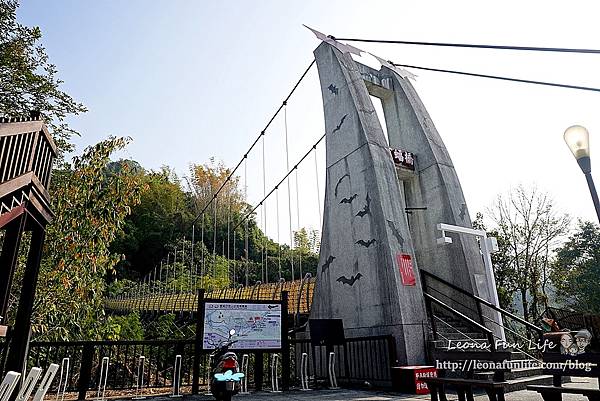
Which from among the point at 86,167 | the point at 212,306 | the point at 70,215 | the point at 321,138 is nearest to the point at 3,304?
the point at 212,306

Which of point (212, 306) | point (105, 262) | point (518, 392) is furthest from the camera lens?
point (105, 262)

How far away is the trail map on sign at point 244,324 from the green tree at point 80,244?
2078 mm

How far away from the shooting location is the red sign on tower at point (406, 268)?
5469 millimetres

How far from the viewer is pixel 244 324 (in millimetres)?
5016

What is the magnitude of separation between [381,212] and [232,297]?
7.14 metres

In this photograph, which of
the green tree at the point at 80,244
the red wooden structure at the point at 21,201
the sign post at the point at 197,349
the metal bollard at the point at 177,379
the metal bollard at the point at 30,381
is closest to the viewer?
the metal bollard at the point at 30,381

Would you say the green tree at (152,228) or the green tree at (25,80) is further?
the green tree at (152,228)

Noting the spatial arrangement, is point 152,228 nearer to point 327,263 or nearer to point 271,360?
point 327,263

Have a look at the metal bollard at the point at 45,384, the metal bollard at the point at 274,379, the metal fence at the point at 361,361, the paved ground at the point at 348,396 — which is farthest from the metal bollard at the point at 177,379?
the metal bollard at the point at 45,384

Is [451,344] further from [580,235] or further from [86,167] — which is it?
[580,235]

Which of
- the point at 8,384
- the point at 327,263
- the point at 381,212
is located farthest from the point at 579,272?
the point at 8,384

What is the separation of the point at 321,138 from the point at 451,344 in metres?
6.21

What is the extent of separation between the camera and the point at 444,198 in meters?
7.43

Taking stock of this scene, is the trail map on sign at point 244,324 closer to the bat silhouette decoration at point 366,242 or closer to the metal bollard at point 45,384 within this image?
the bat silhouette decoration at point 366,242
